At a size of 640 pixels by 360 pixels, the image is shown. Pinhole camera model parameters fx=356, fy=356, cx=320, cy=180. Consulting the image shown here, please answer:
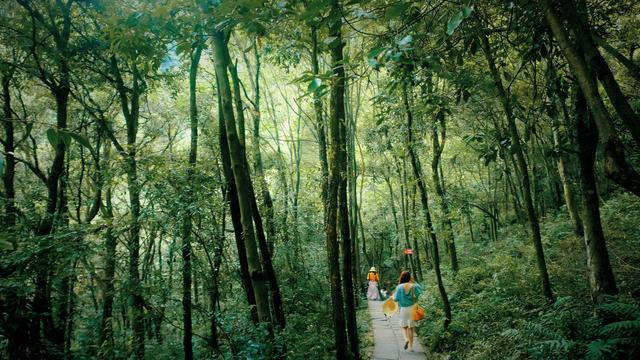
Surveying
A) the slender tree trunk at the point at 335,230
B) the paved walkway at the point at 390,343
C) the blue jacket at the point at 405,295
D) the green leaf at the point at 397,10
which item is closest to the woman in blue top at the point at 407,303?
the blue jacket at the point at 405,295

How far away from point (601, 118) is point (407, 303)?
7.28m

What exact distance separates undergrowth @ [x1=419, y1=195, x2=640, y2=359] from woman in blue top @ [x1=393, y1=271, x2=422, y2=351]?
0.55 metres

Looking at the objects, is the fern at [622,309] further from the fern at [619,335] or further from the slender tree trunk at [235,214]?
the slender tree trunk at [235,214]

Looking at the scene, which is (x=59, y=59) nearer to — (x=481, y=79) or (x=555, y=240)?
(x=481, y=79)

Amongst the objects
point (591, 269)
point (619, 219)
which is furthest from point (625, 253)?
point (591, 269)

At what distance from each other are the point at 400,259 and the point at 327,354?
95.4ft

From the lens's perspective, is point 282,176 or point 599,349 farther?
point 282,176

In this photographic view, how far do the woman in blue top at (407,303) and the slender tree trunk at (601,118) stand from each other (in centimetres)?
708

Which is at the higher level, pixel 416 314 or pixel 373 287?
pixel 416 314

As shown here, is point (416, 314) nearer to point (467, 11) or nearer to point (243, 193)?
point (243, 193)

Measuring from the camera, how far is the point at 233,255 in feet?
36.5

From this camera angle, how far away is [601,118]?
6.03 ft

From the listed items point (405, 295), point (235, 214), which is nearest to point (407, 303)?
point (405, 295)

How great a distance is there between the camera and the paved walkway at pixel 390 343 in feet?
26.3
